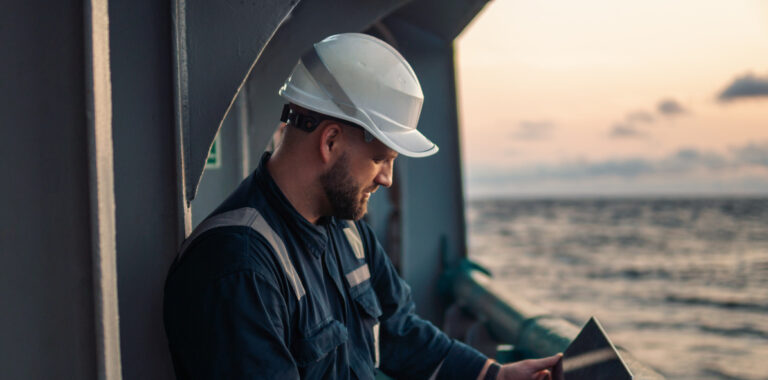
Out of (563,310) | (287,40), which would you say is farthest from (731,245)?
(287,40)

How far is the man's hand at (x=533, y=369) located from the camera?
2352 millimetres

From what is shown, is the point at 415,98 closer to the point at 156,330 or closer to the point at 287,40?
the point at 156,330

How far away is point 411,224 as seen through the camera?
5594mm

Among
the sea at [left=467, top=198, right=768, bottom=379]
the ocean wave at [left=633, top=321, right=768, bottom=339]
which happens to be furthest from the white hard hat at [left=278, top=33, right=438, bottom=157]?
the ocean wave at [left=633, top=321, right=768, bottom=339]

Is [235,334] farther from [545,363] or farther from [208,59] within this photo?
[545,363]

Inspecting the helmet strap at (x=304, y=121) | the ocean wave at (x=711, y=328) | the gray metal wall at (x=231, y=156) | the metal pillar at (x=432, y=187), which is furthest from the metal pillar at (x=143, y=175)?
the ocean wave at (x=711, y=328)

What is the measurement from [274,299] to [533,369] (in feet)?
3.67

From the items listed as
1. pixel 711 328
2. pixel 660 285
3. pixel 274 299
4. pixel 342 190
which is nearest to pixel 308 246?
pixel 342 190

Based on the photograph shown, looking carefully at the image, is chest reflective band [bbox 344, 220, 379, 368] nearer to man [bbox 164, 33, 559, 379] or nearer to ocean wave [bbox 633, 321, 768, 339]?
man [bbox 164, 33, 559, 379]

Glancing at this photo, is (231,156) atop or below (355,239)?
atop

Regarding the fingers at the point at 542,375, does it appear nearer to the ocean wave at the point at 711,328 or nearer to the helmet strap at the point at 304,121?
the helmet strap at the point at 304,121

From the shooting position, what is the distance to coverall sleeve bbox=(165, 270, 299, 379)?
161 centimetres

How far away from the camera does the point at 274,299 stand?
67.4 inches

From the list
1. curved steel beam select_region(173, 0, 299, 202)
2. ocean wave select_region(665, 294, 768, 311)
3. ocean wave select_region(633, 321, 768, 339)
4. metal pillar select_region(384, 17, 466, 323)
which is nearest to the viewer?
curved steel beam select_region(173, 0, 299, 202)
